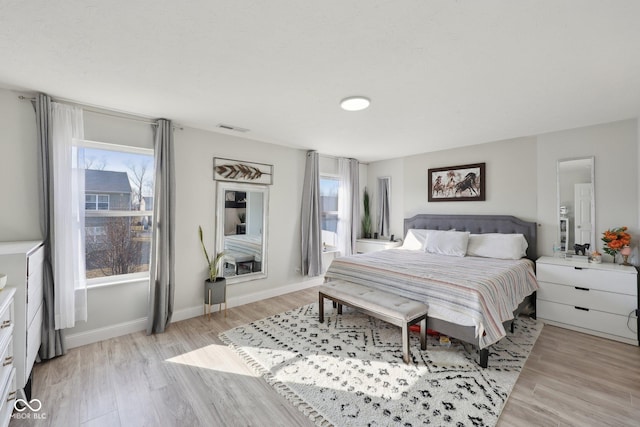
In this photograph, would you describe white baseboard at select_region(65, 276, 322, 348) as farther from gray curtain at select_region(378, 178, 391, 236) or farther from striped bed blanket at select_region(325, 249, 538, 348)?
gray curtain at select_region(378, 178, 391, 236)

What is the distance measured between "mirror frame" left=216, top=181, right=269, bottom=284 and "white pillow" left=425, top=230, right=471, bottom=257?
251 cm

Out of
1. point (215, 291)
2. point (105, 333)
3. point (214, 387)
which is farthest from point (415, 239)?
point (105, 333)

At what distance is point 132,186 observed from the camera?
3.15 metres

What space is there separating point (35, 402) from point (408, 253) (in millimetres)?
4045

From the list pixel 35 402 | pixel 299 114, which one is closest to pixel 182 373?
pixel 35 402

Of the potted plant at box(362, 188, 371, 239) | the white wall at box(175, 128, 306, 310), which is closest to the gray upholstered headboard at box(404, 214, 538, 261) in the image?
the potted plant at box(362, 188, 371, 239)

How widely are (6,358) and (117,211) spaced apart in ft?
5.61

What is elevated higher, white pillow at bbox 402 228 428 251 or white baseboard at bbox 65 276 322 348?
white pillow at bbox 402 228 428 251

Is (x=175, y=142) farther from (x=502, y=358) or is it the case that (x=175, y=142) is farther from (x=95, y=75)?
(x=502, y=358)

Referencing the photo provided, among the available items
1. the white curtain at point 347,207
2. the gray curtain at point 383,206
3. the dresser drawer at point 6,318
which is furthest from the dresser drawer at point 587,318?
the dresser drawer at point 6,318

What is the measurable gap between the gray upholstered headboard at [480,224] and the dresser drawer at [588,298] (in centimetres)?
62

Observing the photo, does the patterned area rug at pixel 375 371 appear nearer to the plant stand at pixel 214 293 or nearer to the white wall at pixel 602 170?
the plant stand at pixel 214 293

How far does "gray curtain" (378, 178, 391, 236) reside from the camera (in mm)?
5523

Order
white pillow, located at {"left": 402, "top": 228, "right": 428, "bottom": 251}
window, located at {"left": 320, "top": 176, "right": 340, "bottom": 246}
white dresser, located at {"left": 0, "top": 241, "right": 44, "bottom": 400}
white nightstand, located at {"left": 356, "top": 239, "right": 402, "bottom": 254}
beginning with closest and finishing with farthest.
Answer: white dresser, located at {"left": 0, "top": 241, "right": 44, "bottom": 400} < white pillow, located at {"left": 402, "top": 228, "right": 428, "bottom": 251} < white nightstand, located at {"left": 356, "top": 239, "right": 402, "bottom": 254} < window, located at {"left": 320, "top": 176, "right": 340, "bottom": 246}
